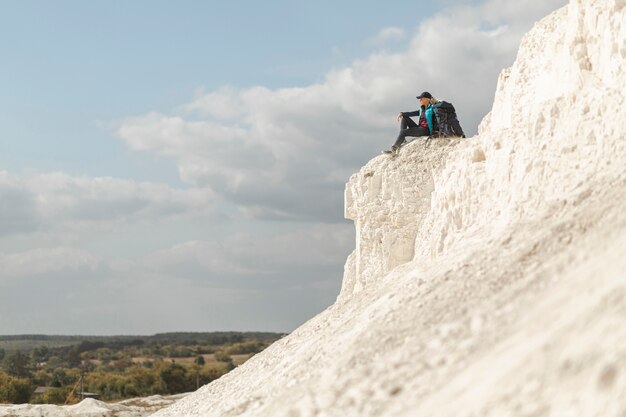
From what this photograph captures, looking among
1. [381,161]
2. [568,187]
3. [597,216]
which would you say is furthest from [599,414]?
[381,161]

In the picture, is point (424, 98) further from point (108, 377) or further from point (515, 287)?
point (108, 377)

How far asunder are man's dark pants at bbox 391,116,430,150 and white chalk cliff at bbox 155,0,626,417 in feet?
12.8

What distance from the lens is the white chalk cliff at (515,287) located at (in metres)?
6.97

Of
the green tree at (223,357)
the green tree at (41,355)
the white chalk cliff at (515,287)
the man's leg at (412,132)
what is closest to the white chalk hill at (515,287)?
the white chalk cliff at (515,287)

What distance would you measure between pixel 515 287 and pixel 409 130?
10.6 meters

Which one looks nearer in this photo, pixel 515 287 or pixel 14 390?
pixel 515 287

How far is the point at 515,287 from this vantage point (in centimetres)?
892

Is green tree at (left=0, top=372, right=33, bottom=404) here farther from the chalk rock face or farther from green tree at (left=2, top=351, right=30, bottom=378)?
the chalk rock face

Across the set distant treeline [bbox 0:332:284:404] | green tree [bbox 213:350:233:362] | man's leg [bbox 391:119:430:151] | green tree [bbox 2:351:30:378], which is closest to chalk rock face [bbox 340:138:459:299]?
man's leg [bbox 391:119:430:151]

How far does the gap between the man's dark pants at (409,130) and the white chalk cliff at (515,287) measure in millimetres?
3894

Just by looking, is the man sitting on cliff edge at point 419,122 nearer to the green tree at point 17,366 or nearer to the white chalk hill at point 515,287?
the white chalk hill at point 515,287

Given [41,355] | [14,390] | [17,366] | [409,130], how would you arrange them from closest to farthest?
[409,130], [14,390], [17,366], [41,355]

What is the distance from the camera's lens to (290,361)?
1200cm

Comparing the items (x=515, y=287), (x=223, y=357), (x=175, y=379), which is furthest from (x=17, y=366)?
(x=515, y=287)
